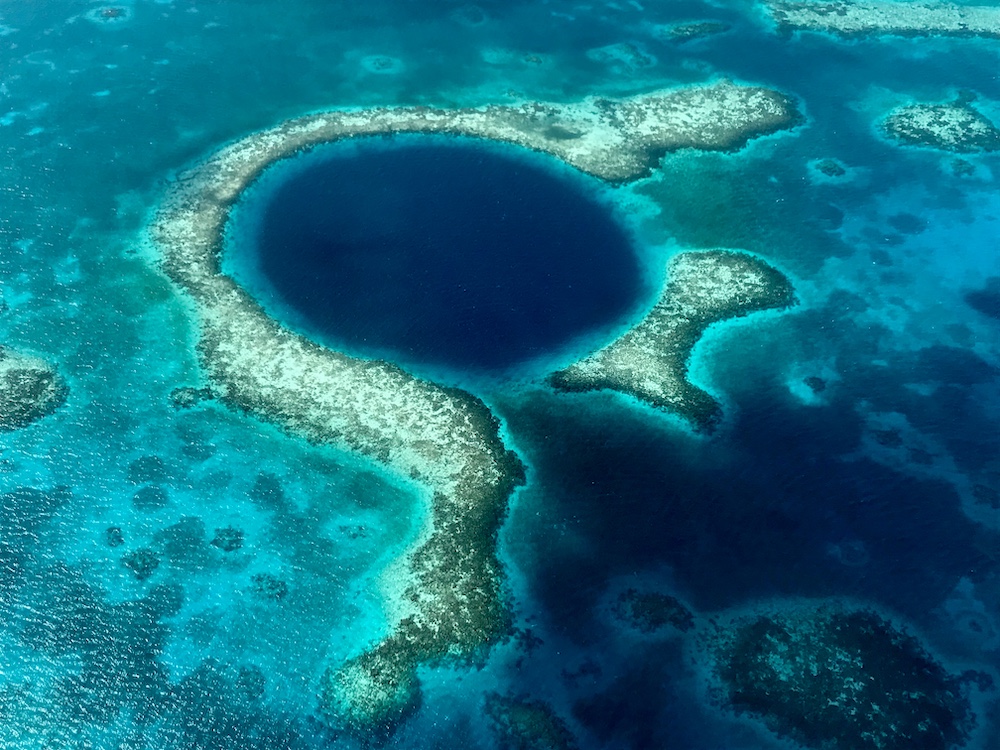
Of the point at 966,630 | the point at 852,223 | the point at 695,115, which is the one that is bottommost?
the point at 966,630

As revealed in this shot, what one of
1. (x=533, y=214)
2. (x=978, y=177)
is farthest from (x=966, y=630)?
(x=978, y=177)

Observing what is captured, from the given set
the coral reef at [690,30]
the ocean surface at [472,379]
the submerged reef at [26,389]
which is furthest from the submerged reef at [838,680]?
the coral reef at [690,30]

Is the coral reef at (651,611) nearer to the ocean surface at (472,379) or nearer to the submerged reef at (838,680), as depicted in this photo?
the ocean surface at (472,379)

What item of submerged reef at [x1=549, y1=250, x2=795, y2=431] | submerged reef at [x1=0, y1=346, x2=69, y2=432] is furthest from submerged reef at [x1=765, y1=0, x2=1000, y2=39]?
submerged reef at [x1=0, y1=346, x2=69, y2=432]

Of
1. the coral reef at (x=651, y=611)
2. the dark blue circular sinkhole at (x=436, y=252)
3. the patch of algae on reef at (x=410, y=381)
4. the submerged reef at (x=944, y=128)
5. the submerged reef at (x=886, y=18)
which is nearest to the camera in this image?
the patch of algae on reef at (x=410, y=381)

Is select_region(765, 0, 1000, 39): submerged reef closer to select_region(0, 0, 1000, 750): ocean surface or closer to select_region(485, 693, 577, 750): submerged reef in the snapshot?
select_region(0, 0, 1000, 750): ocean surface

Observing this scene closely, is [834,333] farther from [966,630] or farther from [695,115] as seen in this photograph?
[695,115]

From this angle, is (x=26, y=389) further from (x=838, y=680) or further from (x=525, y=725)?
(x=838, y=680)
